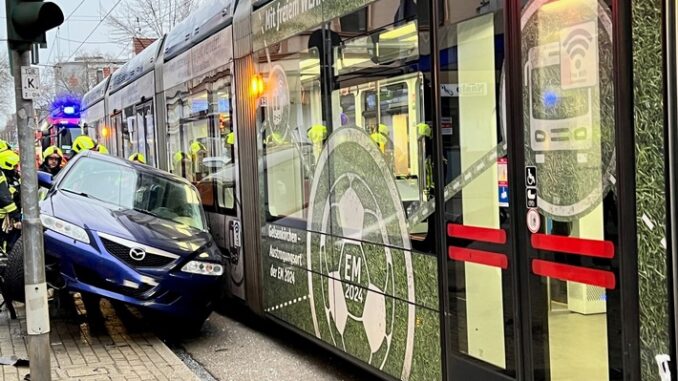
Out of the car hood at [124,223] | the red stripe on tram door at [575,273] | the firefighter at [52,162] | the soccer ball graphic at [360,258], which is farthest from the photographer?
the firefighter at [52,162]

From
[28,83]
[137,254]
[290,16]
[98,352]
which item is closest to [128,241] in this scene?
[137,254]

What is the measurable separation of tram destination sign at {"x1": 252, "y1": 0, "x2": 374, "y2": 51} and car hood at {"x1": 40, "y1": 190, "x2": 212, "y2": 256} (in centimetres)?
199

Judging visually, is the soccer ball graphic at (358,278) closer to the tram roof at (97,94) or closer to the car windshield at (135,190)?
the car windshield at (135,190)

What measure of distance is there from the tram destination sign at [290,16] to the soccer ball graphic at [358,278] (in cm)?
113

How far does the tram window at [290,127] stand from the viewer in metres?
5.79

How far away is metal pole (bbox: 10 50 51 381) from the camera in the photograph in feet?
16.8

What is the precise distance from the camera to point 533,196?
3.54m

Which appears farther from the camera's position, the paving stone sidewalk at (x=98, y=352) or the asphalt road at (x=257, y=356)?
the asphalt road at (x=257, y=356)

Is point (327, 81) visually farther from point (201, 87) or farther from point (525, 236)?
point (201, 87)

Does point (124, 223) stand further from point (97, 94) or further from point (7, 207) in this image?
point (97, 94)

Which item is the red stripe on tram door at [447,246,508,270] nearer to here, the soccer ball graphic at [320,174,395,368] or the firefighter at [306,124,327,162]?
the soccer ball graphic at [320,174,395,368]

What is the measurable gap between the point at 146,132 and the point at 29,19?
23.2 ft

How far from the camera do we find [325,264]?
5.66 metres

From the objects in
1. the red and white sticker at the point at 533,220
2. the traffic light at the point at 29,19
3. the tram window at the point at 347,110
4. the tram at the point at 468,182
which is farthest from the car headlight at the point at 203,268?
the red and white sticker at the point at 533,220
